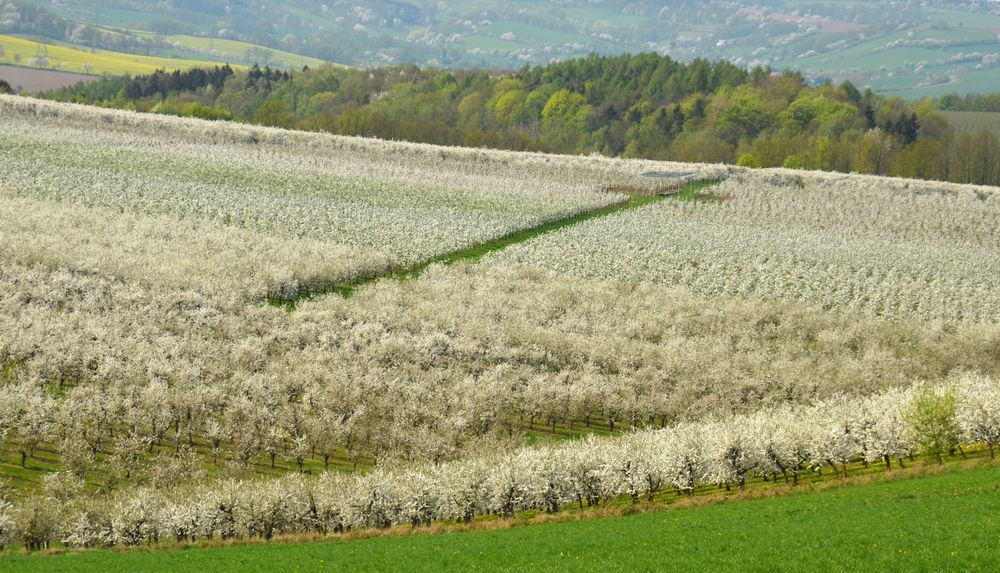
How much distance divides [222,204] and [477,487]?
71487 mm

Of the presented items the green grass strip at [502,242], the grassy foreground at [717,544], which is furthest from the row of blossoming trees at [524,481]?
the green grass strip at [502,242]

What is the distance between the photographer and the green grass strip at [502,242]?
86.3 metres

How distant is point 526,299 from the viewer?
83.6 meters

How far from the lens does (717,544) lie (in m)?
36.7

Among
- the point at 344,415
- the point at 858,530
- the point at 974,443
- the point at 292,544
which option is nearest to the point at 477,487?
the point at 292,544

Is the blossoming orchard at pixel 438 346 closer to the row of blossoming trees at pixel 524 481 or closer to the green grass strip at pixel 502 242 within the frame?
the row of blossoming trees at pixel 524 481

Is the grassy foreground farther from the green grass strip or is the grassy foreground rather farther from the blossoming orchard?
the green grass strip

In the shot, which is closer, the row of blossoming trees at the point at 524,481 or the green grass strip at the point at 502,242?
the row of blossoming trees at the point at 524,481

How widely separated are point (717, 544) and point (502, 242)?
237 feet

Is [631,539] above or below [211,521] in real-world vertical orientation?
above

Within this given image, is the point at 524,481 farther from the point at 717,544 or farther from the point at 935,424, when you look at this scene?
the point at 935,424

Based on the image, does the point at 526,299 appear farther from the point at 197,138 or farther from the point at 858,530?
the point at 197,138

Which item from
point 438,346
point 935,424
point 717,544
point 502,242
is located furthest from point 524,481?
point 502,242

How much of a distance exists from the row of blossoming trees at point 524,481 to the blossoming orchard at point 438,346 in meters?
0.15
